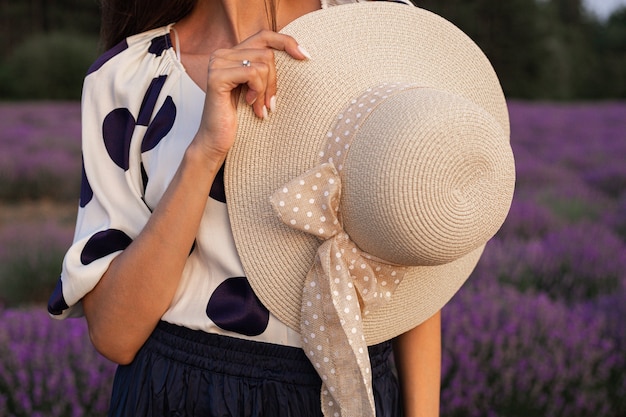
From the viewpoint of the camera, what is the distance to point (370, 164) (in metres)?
1.11

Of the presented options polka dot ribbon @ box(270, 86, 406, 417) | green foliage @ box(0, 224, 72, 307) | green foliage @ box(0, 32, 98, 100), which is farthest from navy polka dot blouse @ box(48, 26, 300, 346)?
green foliage @ box(0, 32, 98, 100)

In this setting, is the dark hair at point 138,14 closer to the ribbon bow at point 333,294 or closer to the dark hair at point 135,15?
the dark hair at point 135,15

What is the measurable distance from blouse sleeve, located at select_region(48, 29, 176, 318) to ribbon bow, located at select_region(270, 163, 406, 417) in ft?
1.07

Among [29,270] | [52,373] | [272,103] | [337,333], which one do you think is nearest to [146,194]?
[272,103]

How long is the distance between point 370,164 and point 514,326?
1880mm

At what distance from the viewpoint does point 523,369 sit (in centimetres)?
267

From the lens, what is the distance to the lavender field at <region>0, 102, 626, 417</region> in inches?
103

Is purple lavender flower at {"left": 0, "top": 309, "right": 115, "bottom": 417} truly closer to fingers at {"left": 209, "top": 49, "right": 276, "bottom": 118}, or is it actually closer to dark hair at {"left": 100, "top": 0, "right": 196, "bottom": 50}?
dark hair at {"left": 100, "top": 0, "right": 196, "bottom": 50}

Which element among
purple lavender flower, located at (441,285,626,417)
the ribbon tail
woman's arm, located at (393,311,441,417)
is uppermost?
the ribbon tail

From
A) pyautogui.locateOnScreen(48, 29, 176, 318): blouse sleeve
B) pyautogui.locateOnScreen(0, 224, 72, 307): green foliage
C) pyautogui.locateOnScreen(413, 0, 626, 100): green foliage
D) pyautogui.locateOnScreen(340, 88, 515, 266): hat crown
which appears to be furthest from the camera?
pyautogui.locateOnScreen(413, 0, 626, 100): green foliage

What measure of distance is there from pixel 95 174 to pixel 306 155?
412 mm

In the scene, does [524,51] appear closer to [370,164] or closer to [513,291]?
[513,291]

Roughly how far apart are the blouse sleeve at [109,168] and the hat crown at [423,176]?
411mm

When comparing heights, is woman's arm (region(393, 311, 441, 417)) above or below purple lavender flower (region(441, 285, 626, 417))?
above
